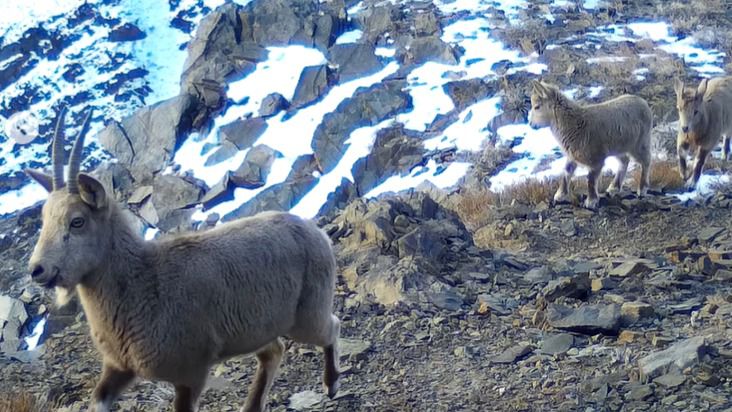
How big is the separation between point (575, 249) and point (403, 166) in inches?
327

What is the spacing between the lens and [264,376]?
6.02 m

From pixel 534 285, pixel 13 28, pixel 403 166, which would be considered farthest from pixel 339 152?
pixel 13 28

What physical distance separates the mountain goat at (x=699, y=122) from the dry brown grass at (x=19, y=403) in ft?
31.6

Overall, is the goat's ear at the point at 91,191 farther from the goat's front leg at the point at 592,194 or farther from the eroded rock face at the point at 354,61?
the eroded rock face at the point at 354,61

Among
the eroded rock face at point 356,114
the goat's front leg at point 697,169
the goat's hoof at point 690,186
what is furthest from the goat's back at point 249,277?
the eroded rock face at point 356,114

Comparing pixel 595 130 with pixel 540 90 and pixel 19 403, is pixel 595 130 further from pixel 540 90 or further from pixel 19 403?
pixel 19 403

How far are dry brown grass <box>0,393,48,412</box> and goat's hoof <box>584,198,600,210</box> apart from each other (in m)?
7.35

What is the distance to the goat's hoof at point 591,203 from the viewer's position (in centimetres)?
1128

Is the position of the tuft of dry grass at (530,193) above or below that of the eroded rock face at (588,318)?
below

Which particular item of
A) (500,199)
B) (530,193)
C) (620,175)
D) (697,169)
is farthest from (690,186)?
(500,199)

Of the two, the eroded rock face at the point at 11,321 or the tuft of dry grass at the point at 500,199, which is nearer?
the eroded rock face at the point at 11,321

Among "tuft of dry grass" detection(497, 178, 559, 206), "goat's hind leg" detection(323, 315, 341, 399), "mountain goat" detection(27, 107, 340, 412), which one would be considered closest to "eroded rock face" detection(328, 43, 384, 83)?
"tuft of dry grass" detection(497, 178, 559, 206)

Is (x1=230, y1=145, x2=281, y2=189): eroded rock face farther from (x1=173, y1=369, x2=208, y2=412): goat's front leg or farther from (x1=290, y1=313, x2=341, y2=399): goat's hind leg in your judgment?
(x1=173, y1=369, x2=208, y2=412): goat's front leg

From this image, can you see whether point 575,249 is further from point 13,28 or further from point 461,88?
point 13,28
